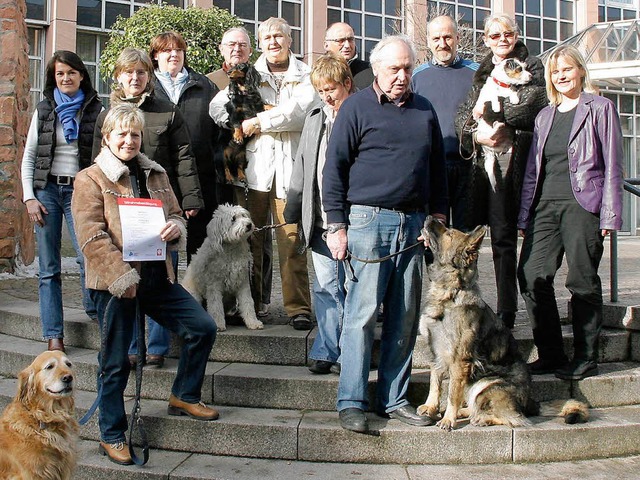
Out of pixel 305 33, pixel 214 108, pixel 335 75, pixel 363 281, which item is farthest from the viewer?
pixel 305 33

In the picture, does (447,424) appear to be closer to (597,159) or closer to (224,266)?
(597,159)

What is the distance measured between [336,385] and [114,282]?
175 centimetres

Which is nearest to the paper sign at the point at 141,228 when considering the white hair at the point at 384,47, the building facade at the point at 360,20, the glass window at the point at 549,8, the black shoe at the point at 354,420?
the black shoe at the point at 354,420

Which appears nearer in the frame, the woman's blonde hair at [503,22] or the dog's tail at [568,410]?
the dog's tail at [568,410]

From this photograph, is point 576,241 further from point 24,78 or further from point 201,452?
point 24,78

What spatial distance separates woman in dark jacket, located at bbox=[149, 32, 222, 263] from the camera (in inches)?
237

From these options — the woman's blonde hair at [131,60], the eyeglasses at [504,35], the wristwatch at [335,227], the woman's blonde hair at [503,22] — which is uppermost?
the woman's blonde hair at [503,22]

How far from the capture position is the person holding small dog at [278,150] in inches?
235

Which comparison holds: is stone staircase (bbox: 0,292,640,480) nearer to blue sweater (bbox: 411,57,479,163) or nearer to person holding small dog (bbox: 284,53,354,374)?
person holding small dog (bbox: 284,53,354,374)

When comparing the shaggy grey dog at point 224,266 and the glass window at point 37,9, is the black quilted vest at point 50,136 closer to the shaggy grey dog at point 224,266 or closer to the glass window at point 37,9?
the shaggy grey dog at point 224,266

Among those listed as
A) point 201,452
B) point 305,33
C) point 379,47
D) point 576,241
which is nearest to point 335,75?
point 379,47

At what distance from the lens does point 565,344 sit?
18.3 feet

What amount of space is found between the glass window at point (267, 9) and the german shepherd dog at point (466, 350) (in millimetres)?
17119

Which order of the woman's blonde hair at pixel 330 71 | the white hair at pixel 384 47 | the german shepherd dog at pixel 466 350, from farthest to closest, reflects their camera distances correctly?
the woman's blonde hair at pixel 330 71 → the german shepherd dog at pixel 466 350 → the white hair at pixel 384 47
